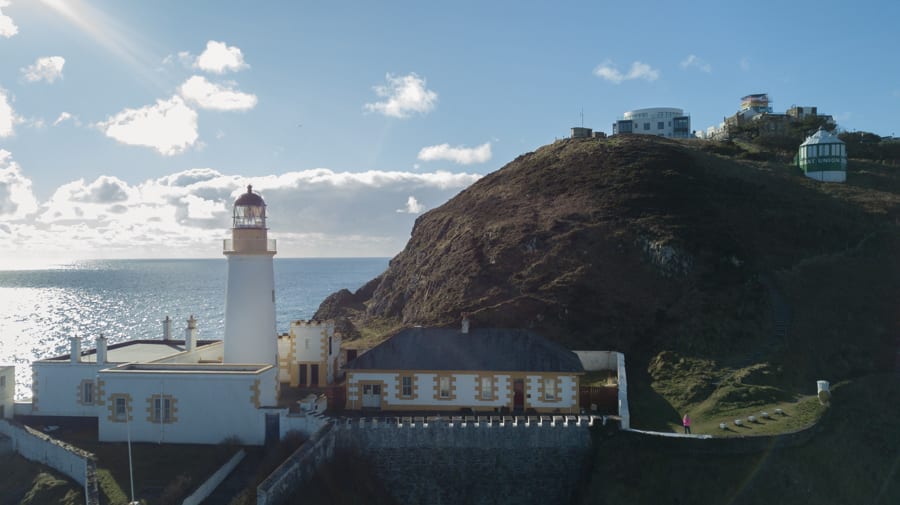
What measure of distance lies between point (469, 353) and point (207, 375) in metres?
11.7

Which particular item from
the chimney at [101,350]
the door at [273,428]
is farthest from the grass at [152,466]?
the chimney at [101,350]

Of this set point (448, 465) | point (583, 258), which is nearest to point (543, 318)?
point (583, 258)

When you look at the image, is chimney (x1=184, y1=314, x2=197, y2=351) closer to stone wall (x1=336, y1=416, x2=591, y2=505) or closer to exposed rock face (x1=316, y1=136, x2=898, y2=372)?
stone wall (x1=336, y1=416, x2=591, y2=505)

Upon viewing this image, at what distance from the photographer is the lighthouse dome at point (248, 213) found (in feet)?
102

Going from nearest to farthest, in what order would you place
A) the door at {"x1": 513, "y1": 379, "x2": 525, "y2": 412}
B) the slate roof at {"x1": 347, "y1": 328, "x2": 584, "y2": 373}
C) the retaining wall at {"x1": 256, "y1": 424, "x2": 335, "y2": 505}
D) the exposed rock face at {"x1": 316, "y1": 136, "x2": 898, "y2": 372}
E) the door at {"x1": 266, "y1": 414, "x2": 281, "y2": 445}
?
1. the retaining wall at {"x1": 256, "y1": 424, "x2": 335, "y2": 505}
2. the door at {"x1": 266, "y1": 414, "x2": 281, "y2": 445}
3. the door at {"x1": 513, "y1": 379, "x2": 525, "y2": 412}
4. the slate roof at {"x1": 347, "y1": 328, "x2": 584, "y2": 373}
5. the exposed rock face at {"x1": 316, "y1": 136, "x2": 898, "y2": 372}

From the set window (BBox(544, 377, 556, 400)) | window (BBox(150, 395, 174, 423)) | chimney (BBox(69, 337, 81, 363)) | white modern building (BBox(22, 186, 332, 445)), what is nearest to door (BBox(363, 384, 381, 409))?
white modern building (BBox(22, 186, 332, 445))

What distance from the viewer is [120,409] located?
2758 centimetres

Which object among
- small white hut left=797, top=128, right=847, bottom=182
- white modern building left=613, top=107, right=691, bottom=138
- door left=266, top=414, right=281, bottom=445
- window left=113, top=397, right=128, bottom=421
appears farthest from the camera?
white modern building left=613, top=107, right=691, bottom=138

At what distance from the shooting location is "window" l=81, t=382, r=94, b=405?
30.6m

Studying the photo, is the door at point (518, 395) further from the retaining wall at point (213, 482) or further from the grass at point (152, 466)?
the grass at point (152, 466)

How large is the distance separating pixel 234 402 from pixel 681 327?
28338 millimetres

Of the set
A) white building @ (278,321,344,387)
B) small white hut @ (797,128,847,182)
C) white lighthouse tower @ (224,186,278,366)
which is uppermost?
small white hut @ (797,128,847,182)

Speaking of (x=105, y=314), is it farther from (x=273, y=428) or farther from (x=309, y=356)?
(x=273, y=428)

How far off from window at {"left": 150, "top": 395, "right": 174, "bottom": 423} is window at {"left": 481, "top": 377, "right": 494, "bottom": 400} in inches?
531
